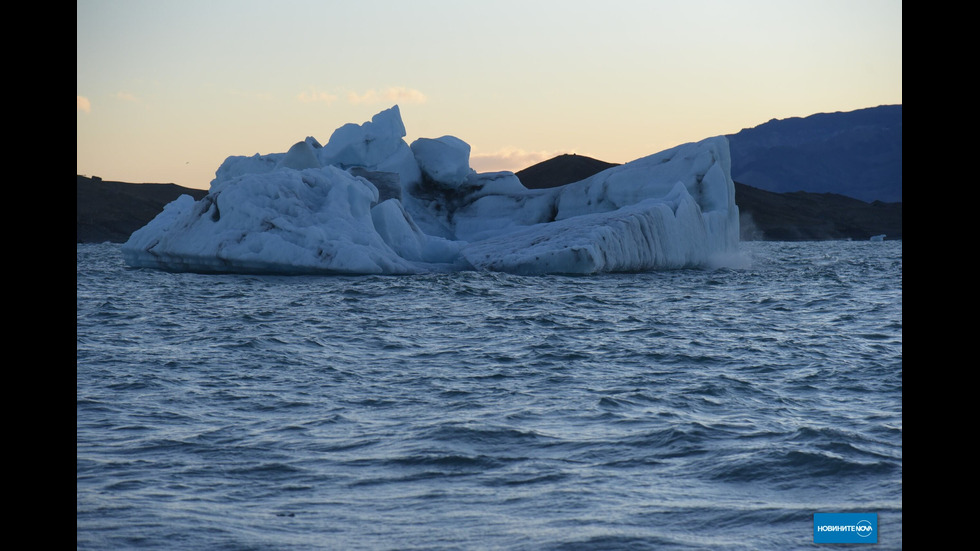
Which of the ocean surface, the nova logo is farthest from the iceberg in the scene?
the nova logo

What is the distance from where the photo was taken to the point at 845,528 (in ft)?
12.4

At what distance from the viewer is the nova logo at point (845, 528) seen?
145 inches

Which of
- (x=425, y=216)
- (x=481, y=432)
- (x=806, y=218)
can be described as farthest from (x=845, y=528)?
(x=806, y=218)

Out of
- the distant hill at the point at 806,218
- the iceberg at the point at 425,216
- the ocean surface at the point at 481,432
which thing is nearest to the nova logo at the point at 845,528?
the ocean surface at the point at 481,432

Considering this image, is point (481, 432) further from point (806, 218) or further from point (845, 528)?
point (806, 218)

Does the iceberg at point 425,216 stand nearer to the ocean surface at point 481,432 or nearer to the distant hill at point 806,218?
the ocean surface at point 481,432

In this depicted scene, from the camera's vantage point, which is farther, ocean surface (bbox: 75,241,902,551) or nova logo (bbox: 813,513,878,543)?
ocean surface (bbox: 75,241,902,551)

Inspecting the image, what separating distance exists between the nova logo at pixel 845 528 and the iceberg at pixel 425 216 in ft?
50.6

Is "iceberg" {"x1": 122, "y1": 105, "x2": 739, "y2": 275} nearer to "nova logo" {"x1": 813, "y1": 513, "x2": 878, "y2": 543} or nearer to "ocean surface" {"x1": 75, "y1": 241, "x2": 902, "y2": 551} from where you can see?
"ocean surface" {"x1": 75, "y1": 241, "x2": 902, "y2": 551}

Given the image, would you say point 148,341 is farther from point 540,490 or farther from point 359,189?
point 359,189

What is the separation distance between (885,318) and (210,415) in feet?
32.5

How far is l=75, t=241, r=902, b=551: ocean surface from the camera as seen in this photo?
12.9 feet

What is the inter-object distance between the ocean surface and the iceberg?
260 inches
